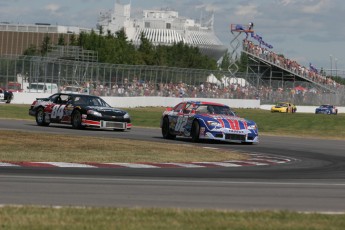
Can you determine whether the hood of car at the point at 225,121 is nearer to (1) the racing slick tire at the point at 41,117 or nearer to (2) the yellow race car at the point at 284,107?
(1) the racing slick tire at the point at 41,117

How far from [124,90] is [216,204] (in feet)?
190

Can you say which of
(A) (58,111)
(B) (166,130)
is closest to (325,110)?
(A) (58,111)

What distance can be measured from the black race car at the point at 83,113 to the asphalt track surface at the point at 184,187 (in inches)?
528

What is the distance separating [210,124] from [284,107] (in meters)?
54.5

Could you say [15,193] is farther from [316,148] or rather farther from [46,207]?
[316,148]

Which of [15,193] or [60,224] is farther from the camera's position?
[15,193]

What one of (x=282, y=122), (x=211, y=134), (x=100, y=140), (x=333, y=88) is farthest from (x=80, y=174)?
(x=333, y=88)

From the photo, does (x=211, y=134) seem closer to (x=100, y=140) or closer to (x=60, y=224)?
(x=100, y=140)

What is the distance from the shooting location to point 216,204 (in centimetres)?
1199

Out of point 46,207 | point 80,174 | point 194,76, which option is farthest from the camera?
point 194,76

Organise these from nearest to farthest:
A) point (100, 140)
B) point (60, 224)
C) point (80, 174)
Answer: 1. point (60, 224)
2. point (80, 174)
3. point (100, 140)

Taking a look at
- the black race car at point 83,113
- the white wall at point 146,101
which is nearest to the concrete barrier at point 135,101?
the white wall at point 146,101

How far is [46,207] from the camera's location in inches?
426

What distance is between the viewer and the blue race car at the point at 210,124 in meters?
27.3
